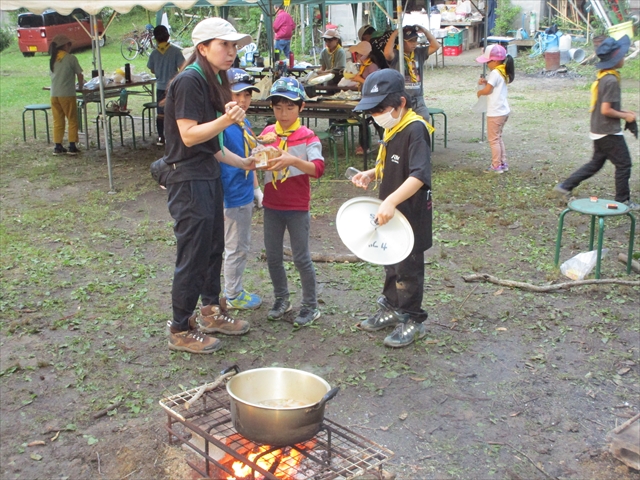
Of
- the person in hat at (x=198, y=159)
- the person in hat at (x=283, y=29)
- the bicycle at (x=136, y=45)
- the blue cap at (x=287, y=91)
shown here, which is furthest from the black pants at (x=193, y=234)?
the bicycle at (x=136, y=45)

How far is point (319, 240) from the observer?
7.14 m

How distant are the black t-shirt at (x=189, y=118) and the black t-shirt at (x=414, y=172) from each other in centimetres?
110

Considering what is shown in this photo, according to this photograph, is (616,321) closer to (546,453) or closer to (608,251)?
(608,251)

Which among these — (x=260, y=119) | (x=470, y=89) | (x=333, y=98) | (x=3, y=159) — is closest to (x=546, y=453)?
(x=333, y=98)

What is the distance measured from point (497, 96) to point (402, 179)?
221 inches

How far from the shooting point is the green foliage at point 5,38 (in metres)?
28.8

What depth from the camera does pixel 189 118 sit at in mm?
4012

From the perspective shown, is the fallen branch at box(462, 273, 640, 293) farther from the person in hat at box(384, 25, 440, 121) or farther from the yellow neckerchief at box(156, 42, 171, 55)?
the yellow neckerchief at box(156, 42, 171, 55)

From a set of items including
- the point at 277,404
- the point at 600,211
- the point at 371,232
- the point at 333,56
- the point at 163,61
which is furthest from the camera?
the point at 333,56

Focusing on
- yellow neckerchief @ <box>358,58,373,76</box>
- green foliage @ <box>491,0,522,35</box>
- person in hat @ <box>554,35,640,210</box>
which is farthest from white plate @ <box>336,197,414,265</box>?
green foliage @ <box>491,0,522,35</box>

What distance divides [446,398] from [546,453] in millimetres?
709

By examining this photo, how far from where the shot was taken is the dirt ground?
11.6 ft

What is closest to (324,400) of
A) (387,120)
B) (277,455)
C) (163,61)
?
(277,455)

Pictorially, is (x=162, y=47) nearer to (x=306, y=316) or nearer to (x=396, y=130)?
(x=306, y=316)
